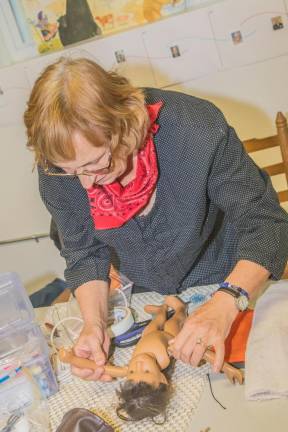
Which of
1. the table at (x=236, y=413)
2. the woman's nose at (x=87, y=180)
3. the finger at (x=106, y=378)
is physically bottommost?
the table at (x=236, y=413)

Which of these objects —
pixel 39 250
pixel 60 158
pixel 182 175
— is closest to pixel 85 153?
pixel 60 158

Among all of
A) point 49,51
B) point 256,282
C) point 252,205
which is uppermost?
point 49,51

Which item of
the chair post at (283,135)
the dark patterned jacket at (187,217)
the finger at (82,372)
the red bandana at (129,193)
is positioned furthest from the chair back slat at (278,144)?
the finger at (82,372)

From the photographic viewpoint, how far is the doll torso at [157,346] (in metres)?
0.90

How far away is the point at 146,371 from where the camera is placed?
87 cm

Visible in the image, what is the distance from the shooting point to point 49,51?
6.79ft

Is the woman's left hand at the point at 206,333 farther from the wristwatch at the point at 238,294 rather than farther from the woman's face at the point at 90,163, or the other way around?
the woman's face at the point at 90,163

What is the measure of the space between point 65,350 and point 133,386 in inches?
8.9

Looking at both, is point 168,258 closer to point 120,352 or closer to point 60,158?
point 120,352

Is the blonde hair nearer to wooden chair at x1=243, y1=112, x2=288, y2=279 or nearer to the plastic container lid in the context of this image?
the plastic container lid

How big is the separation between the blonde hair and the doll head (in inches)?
15.8

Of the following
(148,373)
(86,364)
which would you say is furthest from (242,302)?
(86,364)

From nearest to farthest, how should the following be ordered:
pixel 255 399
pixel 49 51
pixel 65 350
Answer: pixel 255 399 < pixel 65 350 < pixel 49 51

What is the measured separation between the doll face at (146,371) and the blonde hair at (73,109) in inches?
15.3
